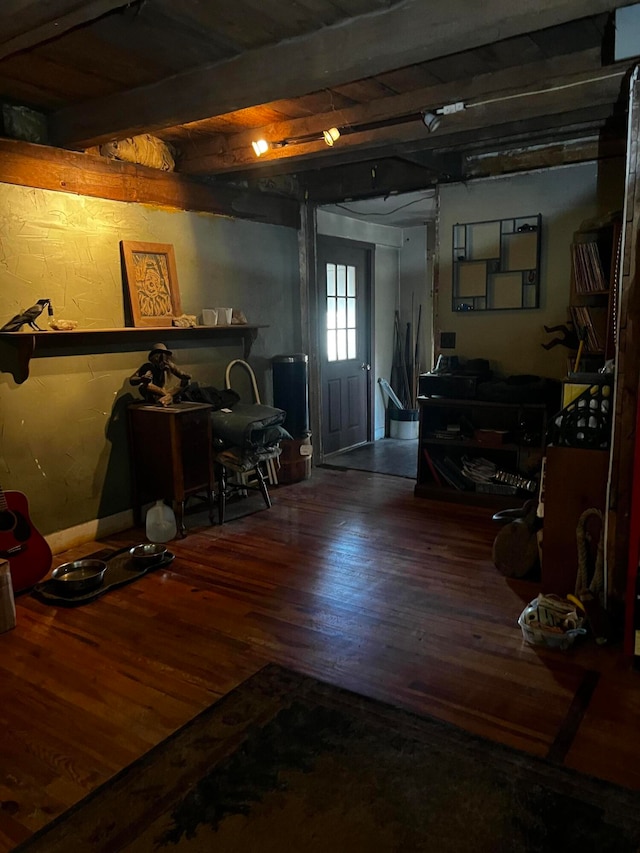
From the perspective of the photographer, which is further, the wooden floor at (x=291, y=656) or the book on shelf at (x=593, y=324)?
the book on shelf at (x=593, y=324)

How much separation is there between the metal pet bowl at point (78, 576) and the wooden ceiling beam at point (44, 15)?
235 centimetres

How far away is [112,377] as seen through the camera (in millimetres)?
3980

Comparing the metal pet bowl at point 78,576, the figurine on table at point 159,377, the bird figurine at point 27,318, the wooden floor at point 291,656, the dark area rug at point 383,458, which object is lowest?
the wooden floor at point 291,656

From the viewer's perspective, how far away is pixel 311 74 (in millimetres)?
2482

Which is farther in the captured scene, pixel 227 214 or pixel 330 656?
pixel 227 214

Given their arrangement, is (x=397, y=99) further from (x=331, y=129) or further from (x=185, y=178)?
(x=185, y=178)

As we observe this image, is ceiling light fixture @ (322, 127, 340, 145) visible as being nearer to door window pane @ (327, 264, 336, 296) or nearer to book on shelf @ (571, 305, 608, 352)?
book on shelf @ (571, 305, 608, 352)

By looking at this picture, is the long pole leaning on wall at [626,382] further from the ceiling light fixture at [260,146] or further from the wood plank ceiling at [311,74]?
the ceiling light fixture at [260,146]

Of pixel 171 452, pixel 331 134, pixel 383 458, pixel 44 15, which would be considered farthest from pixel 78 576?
pixel 383 458

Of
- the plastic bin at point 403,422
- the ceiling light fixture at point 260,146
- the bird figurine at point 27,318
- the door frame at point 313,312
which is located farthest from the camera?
the plastic bin at point 403,422

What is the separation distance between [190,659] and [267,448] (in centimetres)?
195

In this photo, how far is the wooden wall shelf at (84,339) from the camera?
3.37 m

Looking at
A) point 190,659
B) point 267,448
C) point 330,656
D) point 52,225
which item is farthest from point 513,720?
point 52,225

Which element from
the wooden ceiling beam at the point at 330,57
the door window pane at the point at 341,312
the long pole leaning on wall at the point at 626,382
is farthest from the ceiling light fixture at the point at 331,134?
the door window pane at the point at 341,312
